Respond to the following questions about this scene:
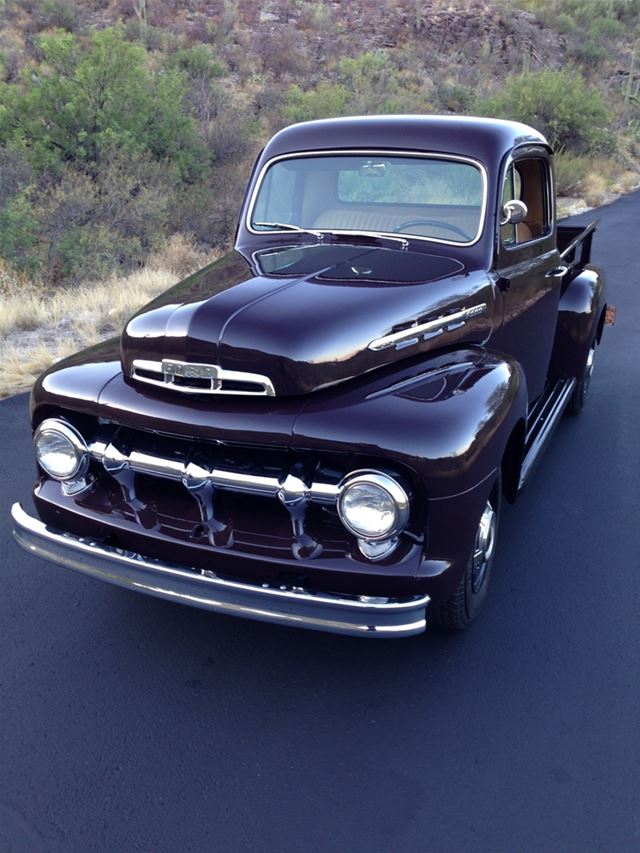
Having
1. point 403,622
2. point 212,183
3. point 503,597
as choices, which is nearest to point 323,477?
point 403,622

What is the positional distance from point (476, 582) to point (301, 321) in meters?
1.24

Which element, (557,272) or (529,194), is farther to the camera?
(557,272)

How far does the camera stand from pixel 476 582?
3.02 meters

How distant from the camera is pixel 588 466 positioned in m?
4.62

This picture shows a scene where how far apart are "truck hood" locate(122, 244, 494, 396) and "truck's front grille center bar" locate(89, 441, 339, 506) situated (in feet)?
0.88

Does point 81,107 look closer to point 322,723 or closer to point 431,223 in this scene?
point 431,223

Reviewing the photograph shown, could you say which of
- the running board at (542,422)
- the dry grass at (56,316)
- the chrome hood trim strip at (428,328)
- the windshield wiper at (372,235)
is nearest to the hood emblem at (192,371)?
the chrome hood trim strip at (428,328)

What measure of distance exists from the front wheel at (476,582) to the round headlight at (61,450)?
1.44 m

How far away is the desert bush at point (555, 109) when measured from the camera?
1911 centimetres

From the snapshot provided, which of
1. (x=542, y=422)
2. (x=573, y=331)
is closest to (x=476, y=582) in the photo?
(x=542, y=422)

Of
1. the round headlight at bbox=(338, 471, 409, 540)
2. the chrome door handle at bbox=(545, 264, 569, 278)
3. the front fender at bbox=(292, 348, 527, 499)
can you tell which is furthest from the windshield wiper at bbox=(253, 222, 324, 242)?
the round headlight at bbox=(338, 471, 409, 540)

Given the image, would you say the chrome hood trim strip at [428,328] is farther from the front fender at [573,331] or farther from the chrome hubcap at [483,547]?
the front fender at [573,331]

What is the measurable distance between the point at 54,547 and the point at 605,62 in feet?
132

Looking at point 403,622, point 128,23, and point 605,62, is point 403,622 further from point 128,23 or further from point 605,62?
point 605,62
